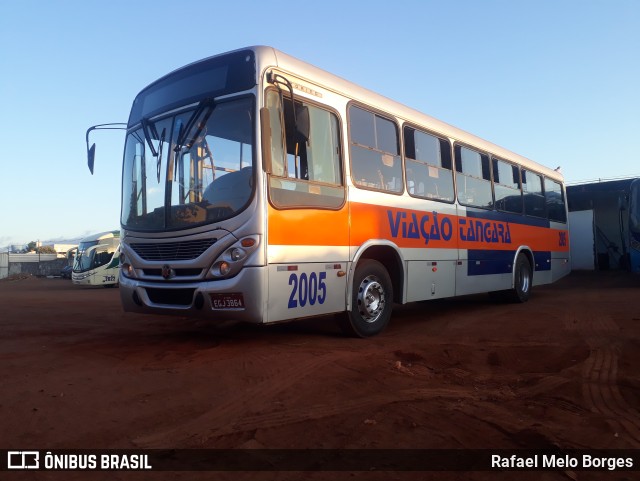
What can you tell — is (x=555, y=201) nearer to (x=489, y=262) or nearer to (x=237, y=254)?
(x=489, y=262)

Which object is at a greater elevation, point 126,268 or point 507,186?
point 507,186

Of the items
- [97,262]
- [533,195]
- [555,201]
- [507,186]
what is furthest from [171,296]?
[97,262]

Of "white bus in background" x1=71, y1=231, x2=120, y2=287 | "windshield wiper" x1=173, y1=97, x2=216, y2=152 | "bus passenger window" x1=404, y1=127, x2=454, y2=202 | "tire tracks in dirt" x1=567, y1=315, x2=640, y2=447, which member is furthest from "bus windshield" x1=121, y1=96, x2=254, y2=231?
"white bus in background" x1=71, y1=231, x2=120, y2=287

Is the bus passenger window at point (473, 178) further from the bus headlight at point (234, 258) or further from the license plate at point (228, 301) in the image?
the license plate at point (228, 301)

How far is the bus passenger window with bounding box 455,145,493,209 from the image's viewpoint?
387 inches

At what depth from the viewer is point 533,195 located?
1294 cm

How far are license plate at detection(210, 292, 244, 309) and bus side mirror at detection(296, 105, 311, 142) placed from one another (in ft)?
6.74

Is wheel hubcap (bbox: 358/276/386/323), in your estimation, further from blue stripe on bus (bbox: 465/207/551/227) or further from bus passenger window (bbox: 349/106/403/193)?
blue stripe on bus (bbox: 465/207/551/227)

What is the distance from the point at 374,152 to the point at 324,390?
4073 mm

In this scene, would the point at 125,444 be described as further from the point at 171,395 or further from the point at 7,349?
the point at 7,349

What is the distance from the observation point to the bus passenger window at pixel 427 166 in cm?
845

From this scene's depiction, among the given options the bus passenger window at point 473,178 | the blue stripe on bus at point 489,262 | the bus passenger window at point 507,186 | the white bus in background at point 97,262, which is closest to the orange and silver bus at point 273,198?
the bus passenger window at point 473,178

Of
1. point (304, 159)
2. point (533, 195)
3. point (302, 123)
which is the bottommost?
point (304, 159)

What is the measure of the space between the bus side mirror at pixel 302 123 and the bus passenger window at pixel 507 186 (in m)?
6.09
